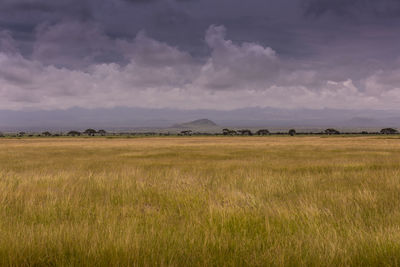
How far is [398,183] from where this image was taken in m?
9.19

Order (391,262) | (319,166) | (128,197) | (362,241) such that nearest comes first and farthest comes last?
(391,262)
(362,241)
(128,197)
(319,166)

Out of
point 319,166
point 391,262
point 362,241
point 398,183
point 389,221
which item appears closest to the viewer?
point 391,262

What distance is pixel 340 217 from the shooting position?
5.70 m

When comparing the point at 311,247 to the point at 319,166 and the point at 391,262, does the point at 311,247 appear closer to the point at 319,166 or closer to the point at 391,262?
the point at 391,262

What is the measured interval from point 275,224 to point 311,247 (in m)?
1.20

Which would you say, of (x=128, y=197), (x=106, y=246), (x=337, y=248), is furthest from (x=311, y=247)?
(x=128, y=197)

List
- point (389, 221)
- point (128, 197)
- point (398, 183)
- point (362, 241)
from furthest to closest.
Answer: point (398, 183) < point (128, 197) < point (389, 221) < point (362, 241)

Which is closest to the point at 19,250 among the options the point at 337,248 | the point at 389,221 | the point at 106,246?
the point at 106,246

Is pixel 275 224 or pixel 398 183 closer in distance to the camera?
pixel 275 224

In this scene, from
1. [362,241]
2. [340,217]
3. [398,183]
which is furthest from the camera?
[398,183]

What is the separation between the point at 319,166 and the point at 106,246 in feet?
46.8

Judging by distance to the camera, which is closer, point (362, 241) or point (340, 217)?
point (362, 241)

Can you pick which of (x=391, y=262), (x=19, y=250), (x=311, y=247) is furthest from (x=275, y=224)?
(x=19, y=250)

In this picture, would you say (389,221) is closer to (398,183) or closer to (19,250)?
(398,183)
